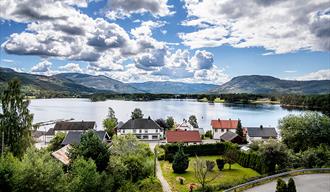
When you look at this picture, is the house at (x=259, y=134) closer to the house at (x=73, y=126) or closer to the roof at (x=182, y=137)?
the roof at (x=182, y=137)

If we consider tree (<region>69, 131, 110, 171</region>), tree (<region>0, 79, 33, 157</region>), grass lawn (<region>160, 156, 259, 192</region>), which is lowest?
grass lawn (<region>160, 156, 259, 192</region>)

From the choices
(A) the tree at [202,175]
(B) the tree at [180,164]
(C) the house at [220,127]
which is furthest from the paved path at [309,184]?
(C) the house at [220,127]

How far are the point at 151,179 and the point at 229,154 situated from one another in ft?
81.4

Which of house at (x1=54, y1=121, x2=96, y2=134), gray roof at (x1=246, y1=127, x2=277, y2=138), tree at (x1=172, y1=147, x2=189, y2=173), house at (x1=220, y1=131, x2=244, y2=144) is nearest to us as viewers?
tree at (x1=172, y1=147, x2=189, y2=173)

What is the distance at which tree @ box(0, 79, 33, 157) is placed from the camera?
38.1 metres

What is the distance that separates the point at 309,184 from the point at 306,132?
2222cm

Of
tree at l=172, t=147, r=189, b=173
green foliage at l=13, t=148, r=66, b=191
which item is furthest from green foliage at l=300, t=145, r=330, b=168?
green foliage at l=13, t=148, r=66, b=191

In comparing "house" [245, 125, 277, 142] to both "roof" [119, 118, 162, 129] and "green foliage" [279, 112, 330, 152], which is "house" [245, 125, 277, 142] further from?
"green foliage" [279, 112, 330, 152]

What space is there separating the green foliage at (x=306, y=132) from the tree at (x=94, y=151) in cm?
3201

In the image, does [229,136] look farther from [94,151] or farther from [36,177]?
[36,177]

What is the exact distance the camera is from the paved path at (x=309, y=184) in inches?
1102

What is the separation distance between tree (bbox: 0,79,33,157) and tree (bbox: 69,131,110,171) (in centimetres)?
822

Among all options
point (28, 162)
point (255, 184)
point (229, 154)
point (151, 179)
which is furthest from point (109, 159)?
point (229, 154)

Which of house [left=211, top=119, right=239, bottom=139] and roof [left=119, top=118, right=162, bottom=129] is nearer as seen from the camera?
roof [left=119, top=118, right=162, bottom=129]
